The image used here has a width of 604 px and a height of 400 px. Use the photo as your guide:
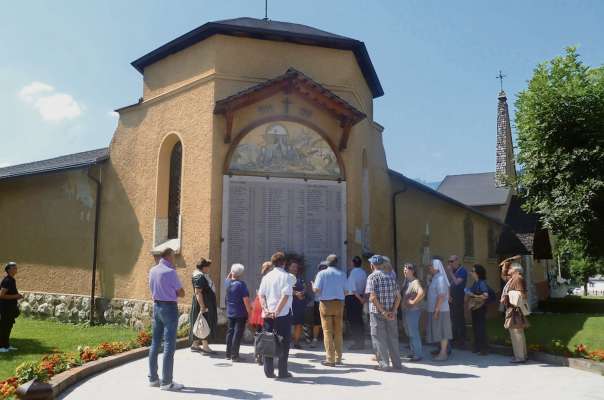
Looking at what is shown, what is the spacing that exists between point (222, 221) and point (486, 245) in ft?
42.7

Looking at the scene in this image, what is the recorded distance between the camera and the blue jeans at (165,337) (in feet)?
22.0

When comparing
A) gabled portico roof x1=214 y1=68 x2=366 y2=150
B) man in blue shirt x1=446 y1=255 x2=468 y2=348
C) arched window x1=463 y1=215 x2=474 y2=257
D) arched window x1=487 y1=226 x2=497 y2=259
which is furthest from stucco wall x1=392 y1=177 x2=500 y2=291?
man in blue shirt x1=446 y1=255 x2=468 y2=348

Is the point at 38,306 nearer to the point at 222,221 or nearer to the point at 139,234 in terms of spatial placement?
the point at 139,234

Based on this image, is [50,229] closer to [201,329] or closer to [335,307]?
[201,329]

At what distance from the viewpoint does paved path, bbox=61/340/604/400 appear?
21.2 feet

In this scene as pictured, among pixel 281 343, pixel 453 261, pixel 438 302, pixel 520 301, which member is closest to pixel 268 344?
pixel 281 343

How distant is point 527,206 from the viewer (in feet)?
69.3

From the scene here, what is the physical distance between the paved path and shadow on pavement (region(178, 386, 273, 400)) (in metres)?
0.01

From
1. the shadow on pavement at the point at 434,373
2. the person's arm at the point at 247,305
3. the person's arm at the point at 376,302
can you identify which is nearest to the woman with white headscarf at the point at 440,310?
the shadow on pavement at the point at 434,373

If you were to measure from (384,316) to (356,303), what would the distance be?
1.73 meters

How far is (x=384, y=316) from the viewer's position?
26.8 ft

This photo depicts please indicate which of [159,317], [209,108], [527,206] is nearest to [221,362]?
[159,317]

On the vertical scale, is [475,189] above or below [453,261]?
above

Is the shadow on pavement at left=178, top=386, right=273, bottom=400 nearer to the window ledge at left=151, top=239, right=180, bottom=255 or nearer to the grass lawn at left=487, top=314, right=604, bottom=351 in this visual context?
the window ledge at left=151, top=239, right=180, bottom=255
